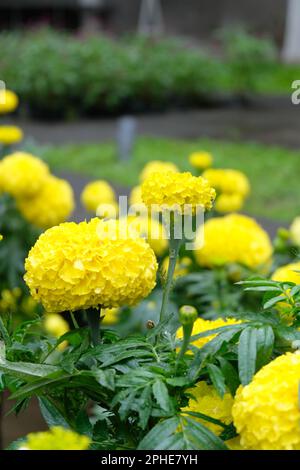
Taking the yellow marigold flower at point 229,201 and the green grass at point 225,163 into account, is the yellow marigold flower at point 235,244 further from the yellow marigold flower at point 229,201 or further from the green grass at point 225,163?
the green grass at point 225,163

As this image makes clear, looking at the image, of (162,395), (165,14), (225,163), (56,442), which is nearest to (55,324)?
(162,395)

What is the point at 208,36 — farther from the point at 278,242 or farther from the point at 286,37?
the point at 278,242

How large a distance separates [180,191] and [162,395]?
8.8 inches

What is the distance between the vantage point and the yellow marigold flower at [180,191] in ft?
2.98

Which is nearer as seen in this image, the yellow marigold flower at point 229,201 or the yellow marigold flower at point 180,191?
the yellow marigold flower at point 180,191

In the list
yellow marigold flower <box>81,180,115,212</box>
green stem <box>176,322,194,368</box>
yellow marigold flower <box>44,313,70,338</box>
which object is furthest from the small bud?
yellow marigold flower <box>44,313,70,338</box>

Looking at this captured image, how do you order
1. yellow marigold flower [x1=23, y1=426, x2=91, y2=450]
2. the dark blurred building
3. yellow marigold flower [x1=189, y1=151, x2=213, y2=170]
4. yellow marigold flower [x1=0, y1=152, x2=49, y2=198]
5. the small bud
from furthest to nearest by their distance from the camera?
the dark blurred building
yellow marigold flower [x1=0, y1=152, x2=49, y2=198]
yellow marigold flower [x1=189, y1=151, x2=213, y2=170]
the small bud
yellow marigold flower [x1=23, y1=426, x2=91, y2=450]

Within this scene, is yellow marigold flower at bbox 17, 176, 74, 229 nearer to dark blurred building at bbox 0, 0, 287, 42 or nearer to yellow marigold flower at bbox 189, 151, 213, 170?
yellow marigold flower at bbox 189, 151, 213, 170

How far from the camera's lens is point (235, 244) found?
2.05m

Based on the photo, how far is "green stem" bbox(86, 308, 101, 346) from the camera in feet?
3.02

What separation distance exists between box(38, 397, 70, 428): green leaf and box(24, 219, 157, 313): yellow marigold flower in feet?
0.32

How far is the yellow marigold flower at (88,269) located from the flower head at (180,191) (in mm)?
55

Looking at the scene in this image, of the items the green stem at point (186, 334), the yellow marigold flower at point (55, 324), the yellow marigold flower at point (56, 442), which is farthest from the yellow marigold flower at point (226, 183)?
the yellow marigold flower at point (56, 442)
